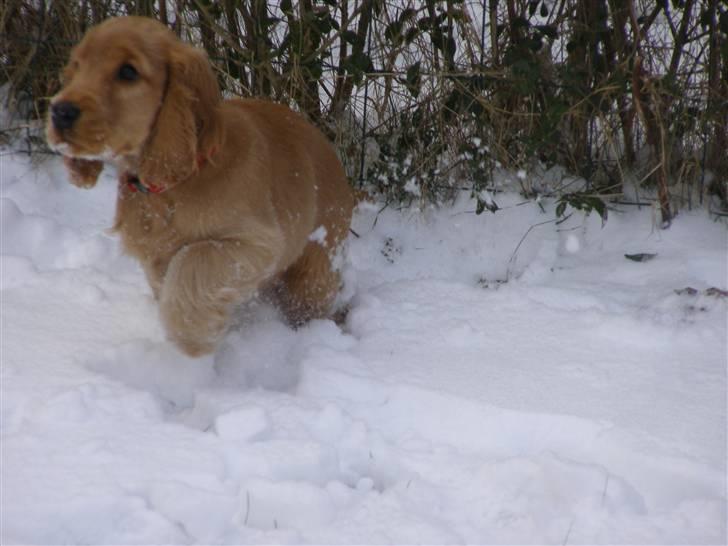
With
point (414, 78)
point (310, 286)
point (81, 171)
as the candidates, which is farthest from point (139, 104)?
point (414, 78)

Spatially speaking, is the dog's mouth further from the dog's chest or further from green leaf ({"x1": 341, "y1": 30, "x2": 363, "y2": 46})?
green leaf ({"x1": 341, "y1": 30, "x2": 363, "y2": 46})

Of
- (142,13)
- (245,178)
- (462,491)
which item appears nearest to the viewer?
(462,491)

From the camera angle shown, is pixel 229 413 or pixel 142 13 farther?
pixel 142 13

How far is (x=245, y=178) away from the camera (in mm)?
2809

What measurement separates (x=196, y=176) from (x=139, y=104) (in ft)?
1.00

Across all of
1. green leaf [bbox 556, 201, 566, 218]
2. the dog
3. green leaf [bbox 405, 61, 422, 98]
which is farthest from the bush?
the dog

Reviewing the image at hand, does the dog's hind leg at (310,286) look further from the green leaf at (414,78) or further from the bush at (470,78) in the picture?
the green leaf at (414,78)

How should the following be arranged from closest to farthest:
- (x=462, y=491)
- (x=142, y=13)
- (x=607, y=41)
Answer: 1. (x=462, y=491)
2. (x=607, y=41)
3. (x=142, y=13)

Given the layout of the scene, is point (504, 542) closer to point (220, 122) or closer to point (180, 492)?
point (180, 492)

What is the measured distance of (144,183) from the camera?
2.64m

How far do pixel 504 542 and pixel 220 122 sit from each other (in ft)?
5.01

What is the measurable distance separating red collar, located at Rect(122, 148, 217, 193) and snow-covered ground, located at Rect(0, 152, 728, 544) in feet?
1.82

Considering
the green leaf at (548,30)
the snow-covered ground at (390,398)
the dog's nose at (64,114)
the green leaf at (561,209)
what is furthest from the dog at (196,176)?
the green leaf at (548,30)

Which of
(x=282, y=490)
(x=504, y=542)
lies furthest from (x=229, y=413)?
(x=504, y=542)
